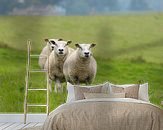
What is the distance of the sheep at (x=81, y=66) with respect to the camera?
323 inches

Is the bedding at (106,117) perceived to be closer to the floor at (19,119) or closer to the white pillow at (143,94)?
the white pillow at (143,94)

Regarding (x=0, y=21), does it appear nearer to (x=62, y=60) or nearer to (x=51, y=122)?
(x=62, y=60)

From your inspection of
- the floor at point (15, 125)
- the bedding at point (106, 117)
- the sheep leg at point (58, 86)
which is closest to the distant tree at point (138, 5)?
the sheep leg at point (58, 86)

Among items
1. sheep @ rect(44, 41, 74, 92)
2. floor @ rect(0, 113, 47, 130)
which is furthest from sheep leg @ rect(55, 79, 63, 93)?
floor @ rect(0, 113, 47, 130)

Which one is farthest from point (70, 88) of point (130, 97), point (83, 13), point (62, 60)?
point (83, 13)

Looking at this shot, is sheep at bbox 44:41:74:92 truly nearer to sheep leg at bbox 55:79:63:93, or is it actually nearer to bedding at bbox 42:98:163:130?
sheep leg at bbox 55:79:63:93

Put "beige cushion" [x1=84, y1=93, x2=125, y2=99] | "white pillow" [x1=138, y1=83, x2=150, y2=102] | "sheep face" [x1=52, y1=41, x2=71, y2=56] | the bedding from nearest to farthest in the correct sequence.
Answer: the bedding
"beige cushion" [x1=84, y1=93, x2=125, y2=99]
"white pillow" [x1=138, y1=83, x2=150, y2=102]
"sheep face" [x1=52, y1=41, x2=71, y2=56]

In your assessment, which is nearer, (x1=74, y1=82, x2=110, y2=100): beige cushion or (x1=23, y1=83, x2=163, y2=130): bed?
(x1=23, y1=83, x2=163, y2=130): bed

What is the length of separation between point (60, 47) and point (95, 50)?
2.09 ft

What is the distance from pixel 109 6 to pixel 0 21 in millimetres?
2011

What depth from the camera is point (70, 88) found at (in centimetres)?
693

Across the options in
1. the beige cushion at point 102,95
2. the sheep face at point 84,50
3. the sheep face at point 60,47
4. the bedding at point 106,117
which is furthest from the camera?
the sheep face at point 60,47

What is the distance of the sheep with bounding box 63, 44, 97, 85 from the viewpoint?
26.9 ft

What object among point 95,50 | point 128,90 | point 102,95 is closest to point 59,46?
point 95,50
